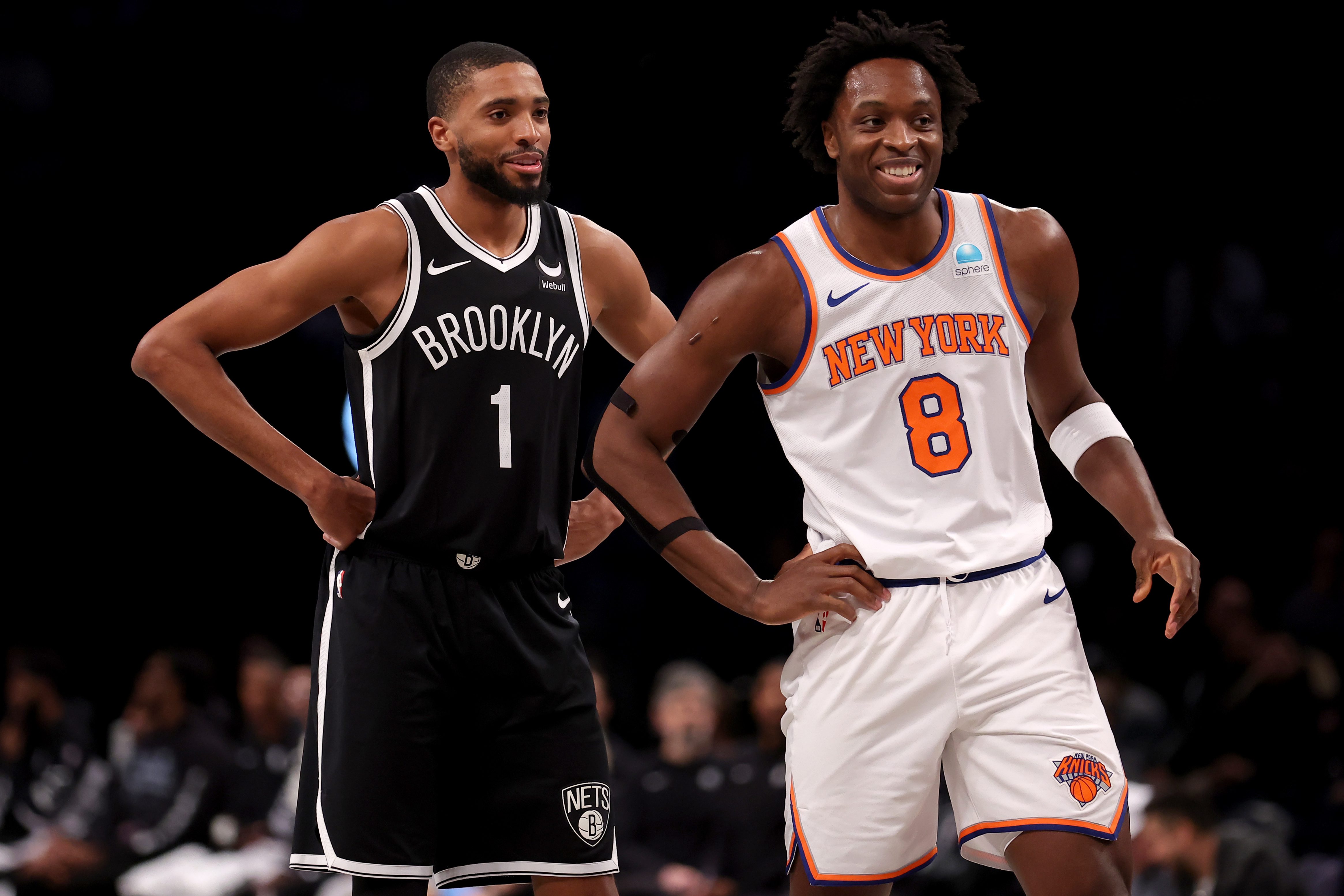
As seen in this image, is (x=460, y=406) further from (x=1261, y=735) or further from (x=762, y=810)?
(x=1261, y=735)

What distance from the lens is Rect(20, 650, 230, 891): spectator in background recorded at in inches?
334

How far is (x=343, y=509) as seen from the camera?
333 cm

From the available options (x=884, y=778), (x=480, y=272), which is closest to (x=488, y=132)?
(x=480, y=272)

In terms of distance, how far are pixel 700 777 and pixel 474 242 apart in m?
4.39

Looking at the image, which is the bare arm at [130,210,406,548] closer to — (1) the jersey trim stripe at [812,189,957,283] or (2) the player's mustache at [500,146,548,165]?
(2) the player's mustache at [500,146,548,165]

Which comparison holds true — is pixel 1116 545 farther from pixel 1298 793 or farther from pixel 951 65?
pixel 951 65

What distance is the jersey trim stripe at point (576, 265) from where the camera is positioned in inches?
141

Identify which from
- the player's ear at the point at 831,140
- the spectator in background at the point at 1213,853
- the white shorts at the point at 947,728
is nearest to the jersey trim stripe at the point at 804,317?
the player's ear at the point at 831,140

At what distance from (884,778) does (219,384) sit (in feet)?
5.20

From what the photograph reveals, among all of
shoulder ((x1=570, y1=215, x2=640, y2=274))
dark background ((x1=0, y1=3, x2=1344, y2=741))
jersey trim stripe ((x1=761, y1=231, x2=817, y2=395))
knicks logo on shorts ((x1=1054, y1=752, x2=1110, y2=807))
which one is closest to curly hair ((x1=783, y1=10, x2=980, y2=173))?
jersey trim stripe ((x1=761, y1=231, x2=817, y2=395))

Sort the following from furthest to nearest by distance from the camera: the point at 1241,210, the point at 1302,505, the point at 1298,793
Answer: the point at 1241,210, the point at 1302,505, the point at 1298,793

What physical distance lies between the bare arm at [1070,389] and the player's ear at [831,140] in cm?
36

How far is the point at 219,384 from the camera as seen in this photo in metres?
3.32

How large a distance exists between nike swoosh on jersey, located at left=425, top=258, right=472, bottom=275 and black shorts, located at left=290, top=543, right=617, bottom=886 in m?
0.61
